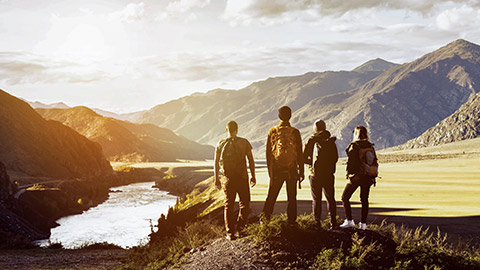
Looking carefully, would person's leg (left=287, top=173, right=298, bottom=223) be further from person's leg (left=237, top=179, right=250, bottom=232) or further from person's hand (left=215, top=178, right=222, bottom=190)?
person's hand (left=215, top=178, right=222, bottom=190)

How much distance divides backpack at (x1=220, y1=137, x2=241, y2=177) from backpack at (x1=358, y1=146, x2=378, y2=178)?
2.69 metres

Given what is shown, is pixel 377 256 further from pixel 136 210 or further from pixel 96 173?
pixel 96 173

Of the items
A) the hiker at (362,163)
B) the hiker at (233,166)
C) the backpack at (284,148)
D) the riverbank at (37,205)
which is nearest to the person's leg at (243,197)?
the hiker at (233,166)

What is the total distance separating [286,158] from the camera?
900 centimetres

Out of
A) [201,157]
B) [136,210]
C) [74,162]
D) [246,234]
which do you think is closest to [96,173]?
[74,162]

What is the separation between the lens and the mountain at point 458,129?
377ft

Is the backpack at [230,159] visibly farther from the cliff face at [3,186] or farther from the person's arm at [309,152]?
the cliff face at [3,186]

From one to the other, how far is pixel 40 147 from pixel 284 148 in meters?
66.0

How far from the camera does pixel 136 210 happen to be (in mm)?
41469

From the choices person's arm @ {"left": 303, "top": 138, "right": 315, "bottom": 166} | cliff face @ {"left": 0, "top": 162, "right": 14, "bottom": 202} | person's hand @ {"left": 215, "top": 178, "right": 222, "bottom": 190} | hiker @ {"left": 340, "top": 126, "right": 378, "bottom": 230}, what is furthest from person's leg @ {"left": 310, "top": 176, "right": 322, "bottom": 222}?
cliff face @ {"left": 0, "top": 162, "right": 14, "bottom": 202}

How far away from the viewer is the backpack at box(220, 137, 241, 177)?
30.7 feet

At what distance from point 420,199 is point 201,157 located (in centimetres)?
16676

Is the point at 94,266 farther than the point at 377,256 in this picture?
Yes

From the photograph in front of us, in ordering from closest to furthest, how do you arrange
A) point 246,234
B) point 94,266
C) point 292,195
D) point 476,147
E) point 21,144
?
1. point 292,195
2. point 246,234
3. point 94,266
4. point 21,144
5. point 476,147
